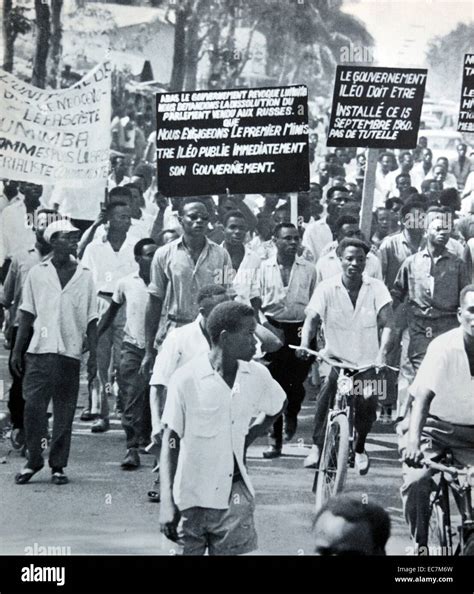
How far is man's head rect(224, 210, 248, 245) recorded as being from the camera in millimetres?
7887

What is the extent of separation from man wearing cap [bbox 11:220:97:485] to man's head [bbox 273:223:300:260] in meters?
1.18

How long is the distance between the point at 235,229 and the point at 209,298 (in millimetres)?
1185

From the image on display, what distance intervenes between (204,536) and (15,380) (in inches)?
86.8

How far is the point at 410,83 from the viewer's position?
25.6ft

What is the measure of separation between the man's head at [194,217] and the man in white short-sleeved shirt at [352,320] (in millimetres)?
785

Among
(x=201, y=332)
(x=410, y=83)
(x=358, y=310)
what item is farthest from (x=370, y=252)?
(x=201, y=332)

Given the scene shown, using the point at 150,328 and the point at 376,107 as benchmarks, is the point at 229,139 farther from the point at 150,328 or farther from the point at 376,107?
the point at 150,328

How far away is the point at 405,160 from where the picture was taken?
796 centimetres

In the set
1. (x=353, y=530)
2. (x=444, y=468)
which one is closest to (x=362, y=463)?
(x=444, y=468)

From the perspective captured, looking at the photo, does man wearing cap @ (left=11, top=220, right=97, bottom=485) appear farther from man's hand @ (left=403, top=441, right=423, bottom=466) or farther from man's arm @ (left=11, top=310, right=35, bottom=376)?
man's hand @ (left=403, top=441, right=423, bottom=466)

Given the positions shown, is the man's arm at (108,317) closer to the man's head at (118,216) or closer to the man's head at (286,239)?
the man's head at (118,216)

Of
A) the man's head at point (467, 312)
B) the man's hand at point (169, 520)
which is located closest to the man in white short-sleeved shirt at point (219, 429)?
the man's hand at point (169, 520)

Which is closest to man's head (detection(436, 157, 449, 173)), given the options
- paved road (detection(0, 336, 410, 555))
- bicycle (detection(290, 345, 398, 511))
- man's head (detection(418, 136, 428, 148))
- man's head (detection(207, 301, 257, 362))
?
man's head (detection(418, 136, 428, 148))
